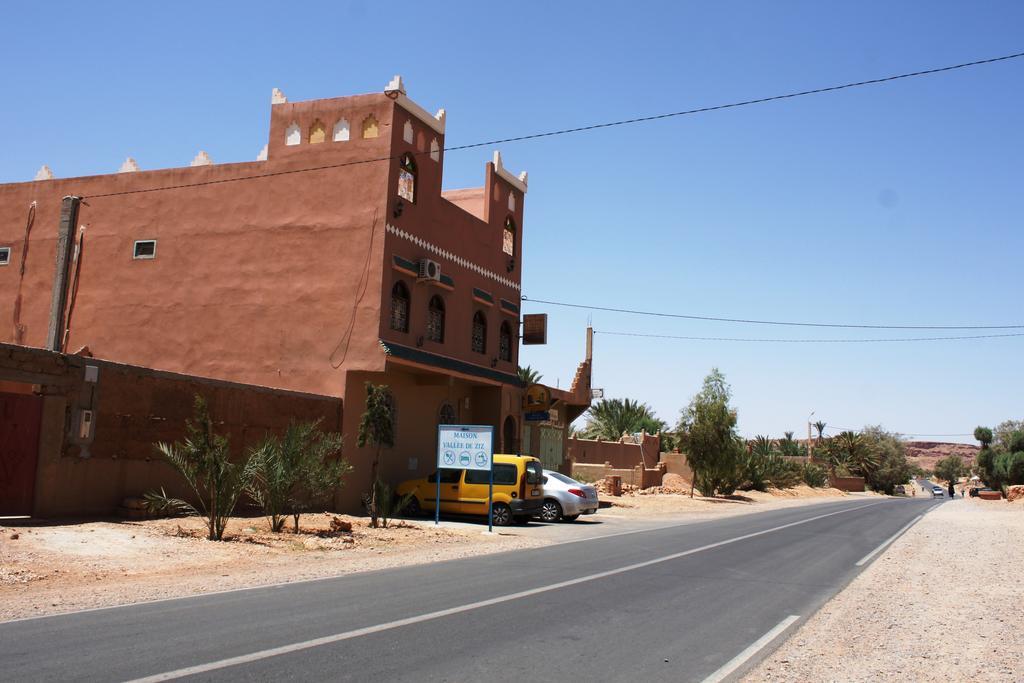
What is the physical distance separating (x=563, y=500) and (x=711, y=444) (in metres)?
21.7

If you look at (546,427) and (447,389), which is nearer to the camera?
(447,389)

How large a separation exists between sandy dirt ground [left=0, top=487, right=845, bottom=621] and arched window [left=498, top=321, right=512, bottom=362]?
12230 mm

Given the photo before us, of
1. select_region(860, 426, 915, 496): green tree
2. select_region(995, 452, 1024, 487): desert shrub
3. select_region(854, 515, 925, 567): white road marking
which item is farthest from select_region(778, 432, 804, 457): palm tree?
select_region(854, 515, 925, 567): white road marking

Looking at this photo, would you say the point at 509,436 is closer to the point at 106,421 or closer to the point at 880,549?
the point at 880,549

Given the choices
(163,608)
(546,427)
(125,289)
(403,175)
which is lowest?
(163,608)

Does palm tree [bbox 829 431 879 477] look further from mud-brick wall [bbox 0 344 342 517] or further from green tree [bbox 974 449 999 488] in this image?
mud-brick wall [bbox 0 344 342 517]

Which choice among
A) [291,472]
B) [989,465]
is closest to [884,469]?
[989,465]

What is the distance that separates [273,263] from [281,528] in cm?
972

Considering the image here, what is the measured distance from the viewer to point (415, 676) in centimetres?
655

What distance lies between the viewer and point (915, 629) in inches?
376

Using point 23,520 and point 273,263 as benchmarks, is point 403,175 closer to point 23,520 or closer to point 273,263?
point 273,263

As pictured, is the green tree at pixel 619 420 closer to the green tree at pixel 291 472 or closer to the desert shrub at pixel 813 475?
the desert shrub at pixel 813 475

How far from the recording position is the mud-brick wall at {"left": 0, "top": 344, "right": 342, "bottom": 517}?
15.8 m

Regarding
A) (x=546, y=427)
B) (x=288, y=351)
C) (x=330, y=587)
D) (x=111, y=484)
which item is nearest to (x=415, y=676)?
(x=330, y=587)
